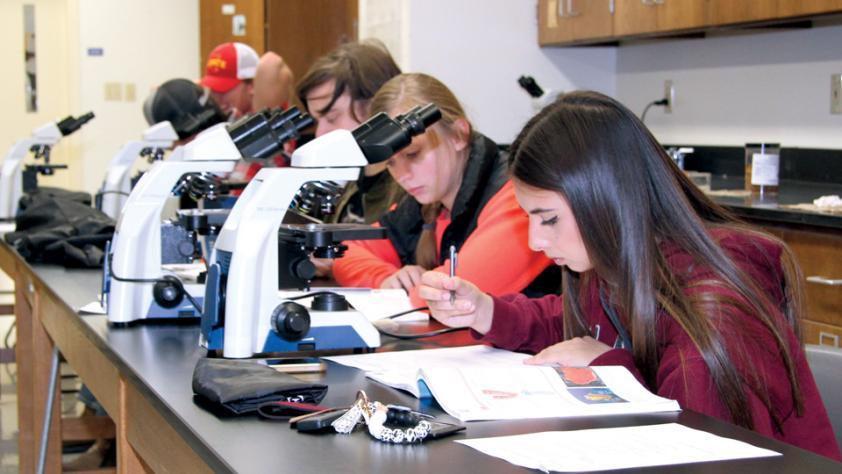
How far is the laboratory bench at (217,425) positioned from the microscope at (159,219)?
5cm

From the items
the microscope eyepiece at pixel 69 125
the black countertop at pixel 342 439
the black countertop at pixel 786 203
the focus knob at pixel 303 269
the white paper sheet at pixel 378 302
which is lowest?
the white paper sheet at pixel 378 302

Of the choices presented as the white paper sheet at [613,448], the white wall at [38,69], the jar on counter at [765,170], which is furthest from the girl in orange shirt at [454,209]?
the white wall at [38,69]

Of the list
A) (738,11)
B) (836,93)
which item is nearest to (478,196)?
(738,11)

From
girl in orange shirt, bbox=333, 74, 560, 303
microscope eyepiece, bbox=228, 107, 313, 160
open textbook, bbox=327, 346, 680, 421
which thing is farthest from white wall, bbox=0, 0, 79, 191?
open textbook, bbox=327, 346, 680, 421

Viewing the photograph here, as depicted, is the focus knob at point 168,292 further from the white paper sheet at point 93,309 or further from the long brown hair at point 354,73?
the long brown hair at point 354,73

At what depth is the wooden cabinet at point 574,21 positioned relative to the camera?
4.14 meters

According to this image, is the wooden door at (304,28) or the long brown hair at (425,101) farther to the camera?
the wooden door at (304,28)

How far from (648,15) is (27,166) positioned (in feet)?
8.21

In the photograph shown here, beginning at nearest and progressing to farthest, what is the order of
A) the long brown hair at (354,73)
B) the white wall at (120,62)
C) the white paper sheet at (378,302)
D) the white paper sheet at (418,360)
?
the white paper sheet at (418,360) < the white paper sheet at (378,302) < the long brown hair at (354,73) < the white wall at (120,62)

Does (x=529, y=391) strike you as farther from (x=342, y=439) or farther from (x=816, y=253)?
(x=816, y=253)

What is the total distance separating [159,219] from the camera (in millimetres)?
2043

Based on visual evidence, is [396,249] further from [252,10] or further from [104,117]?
[104,117]

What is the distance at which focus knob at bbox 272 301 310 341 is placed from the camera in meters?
1.63

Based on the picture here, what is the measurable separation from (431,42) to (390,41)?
206mm
